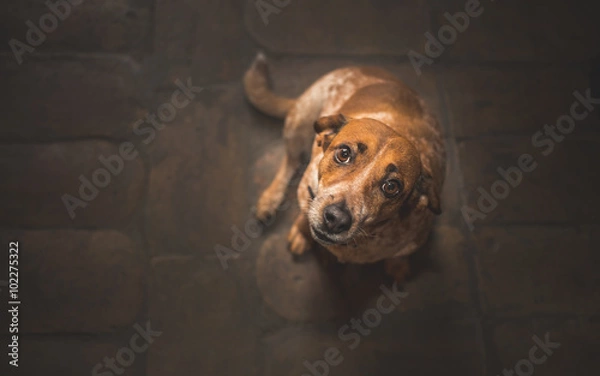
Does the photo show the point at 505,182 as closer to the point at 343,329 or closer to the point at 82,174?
the point at 343,329

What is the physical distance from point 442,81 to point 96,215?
2865 millimetres

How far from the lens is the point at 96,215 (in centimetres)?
331

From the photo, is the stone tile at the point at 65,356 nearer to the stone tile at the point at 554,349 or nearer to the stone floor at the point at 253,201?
the stone floor at the point at 253,201

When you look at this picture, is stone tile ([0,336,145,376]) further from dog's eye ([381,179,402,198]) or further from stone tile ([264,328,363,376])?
dog's eye ([381,179,402,198])

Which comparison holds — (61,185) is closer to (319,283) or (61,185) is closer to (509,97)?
(319,283)

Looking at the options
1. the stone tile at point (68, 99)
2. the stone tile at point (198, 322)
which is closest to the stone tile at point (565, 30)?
the stone tile at point (198, 322)

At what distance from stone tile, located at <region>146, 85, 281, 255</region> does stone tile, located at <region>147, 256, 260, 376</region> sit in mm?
170

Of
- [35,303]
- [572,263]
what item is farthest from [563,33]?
[35,303]

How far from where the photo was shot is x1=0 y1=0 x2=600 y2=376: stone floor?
3.16 meters

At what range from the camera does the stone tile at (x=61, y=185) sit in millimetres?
3271

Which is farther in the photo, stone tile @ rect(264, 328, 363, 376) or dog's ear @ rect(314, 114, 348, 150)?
stone tile @ rect(264, 328, 363, 376)

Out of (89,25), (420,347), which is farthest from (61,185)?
(420,347)

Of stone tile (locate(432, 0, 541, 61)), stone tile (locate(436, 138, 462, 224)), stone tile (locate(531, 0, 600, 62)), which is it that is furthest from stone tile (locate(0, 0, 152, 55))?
stone tile (locate(531, 0, 600, 62))

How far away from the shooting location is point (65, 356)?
10.1 feet
